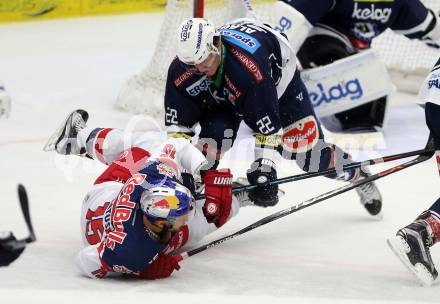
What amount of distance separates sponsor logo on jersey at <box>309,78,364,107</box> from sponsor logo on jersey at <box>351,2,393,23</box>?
0.39 m

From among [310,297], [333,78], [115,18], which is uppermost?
[310,297]

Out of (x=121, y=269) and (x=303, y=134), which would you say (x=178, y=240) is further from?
(x=303, y=134)

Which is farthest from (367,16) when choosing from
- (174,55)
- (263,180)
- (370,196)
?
(263,180)

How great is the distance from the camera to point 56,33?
855 cm

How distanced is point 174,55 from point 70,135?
185cm

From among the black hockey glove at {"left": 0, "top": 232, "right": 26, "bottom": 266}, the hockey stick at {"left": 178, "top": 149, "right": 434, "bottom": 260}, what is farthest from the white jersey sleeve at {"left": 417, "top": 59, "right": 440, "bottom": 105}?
the black hockey glove at {"left": 0, "top": 232, "right": 26, "bottom": 266}

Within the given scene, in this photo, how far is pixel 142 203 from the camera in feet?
11.7

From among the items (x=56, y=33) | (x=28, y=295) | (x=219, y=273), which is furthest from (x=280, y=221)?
(x=56, y=33)

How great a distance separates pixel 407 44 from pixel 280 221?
3.18 m

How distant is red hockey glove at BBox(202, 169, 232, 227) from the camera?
12.6 ft

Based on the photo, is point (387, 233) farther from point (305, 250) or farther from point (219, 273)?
point (219, 273)

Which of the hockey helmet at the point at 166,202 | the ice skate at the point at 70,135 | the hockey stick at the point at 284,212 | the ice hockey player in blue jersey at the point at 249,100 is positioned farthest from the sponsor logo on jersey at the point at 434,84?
the ice skate at the point at 70,135

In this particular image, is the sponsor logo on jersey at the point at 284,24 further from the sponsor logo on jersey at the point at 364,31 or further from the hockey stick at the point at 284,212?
the hockey stick at the point at 284,212

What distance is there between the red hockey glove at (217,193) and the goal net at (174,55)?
219 centimetres
